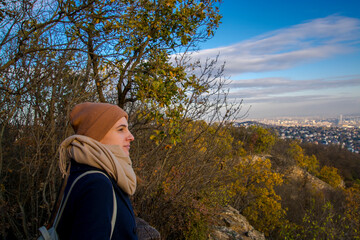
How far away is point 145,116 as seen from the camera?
14.6ft

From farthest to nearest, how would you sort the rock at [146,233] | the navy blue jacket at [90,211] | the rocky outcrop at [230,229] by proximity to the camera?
the rocky outcrop at [230,229]
the rock at [146,233]
the navy blue jacket at [90,211]

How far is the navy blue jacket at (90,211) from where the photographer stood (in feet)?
3.34

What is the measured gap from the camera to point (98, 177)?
1.11 metres

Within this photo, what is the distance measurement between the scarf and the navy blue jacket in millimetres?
42

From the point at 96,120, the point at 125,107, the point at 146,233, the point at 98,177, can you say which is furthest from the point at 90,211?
the point at 125,107

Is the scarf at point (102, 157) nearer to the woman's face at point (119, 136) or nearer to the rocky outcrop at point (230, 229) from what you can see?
the woman's face at point (119, 136)

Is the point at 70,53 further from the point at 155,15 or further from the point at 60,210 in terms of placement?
the point at 60,210

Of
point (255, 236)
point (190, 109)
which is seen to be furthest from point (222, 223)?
point (190, 109)

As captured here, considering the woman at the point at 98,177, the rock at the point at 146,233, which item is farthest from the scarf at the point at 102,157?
the rock at the point at 146,233

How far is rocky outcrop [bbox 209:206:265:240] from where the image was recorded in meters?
5.60

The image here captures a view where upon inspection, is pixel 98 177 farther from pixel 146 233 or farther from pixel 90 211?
pixel 146 233

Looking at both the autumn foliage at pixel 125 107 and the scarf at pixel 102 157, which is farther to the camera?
the autumn foliage at pixel 125 107

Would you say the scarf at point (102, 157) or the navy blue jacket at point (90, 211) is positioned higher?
the scarf at point (102, 157)

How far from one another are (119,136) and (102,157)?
0.29 metres
